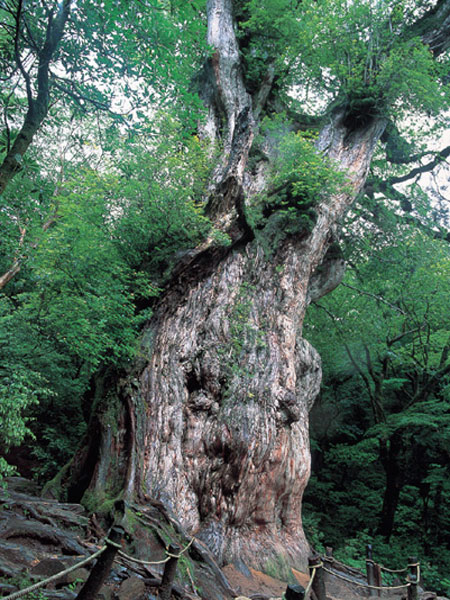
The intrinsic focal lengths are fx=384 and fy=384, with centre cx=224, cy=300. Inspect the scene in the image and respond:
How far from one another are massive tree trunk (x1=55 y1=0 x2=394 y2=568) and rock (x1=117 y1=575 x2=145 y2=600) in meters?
1.27

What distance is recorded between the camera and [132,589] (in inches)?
131

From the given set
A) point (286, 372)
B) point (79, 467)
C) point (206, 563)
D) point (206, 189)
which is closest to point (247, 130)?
point (206, 189)

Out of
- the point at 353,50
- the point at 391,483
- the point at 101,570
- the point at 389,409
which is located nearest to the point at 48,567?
the point at 101,570

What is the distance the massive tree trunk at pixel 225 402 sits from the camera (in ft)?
17.4

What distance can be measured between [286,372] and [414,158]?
10.5 metres

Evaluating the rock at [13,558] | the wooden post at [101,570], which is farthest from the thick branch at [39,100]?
the rock at [13,558]

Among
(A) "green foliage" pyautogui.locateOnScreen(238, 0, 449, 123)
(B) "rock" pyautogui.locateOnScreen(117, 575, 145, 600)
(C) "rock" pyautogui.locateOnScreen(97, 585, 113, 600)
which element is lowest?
(C) "rock" pyautogui.locateOnScreen(97, 585, 113, 600)

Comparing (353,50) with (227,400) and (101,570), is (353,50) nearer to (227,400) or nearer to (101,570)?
(227,400)

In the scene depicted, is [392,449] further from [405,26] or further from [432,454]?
[405,26]

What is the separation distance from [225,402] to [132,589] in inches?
118

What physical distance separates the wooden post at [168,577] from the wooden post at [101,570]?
90 centimetres

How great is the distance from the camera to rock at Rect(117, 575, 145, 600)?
10.6 feet

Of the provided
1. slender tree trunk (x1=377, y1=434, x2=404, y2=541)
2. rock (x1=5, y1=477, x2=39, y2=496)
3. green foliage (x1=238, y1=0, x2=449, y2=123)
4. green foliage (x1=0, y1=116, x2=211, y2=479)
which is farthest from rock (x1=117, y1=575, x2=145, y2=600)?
green foliage (x1=238, y1=0, x2=449, y2=123)

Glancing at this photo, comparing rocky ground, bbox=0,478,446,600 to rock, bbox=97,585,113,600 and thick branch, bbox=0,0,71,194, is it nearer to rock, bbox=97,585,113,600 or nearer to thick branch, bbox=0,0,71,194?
rock, bbox=97,585,113,600
